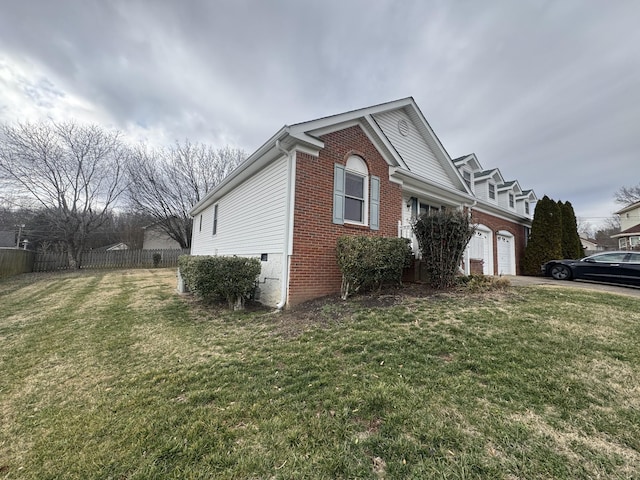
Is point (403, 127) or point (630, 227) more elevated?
point (403, 127)

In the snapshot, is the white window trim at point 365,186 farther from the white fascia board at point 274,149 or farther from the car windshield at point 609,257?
the car windshield at point 609,257

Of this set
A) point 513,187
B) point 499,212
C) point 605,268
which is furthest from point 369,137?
point 513,187

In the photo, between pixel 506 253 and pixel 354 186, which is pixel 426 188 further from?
pixel 506 253

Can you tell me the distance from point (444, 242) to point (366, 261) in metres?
2.00

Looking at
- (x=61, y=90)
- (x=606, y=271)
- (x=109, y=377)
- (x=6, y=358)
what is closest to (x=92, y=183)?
(x=61, y=90)

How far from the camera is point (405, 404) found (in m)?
2.57

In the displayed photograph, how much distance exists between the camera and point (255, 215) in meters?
8.58

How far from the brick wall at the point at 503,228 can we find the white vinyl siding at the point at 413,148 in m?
2.60

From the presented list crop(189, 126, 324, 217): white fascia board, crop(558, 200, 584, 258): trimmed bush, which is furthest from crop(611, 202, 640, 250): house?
crop(189, 126, 324, 217): white fascia board

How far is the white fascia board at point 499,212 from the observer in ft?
44.4

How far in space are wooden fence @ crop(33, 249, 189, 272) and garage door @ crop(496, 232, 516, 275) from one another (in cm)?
2498

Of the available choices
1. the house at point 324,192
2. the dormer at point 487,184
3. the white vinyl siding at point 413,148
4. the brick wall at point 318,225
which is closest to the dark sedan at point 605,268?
the house at point 324,192

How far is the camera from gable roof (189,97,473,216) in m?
6.77

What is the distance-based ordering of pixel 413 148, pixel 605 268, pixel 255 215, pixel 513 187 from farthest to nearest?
pixel 513 187
pixel 413 148
pixel 605 268
pixel 255 215
